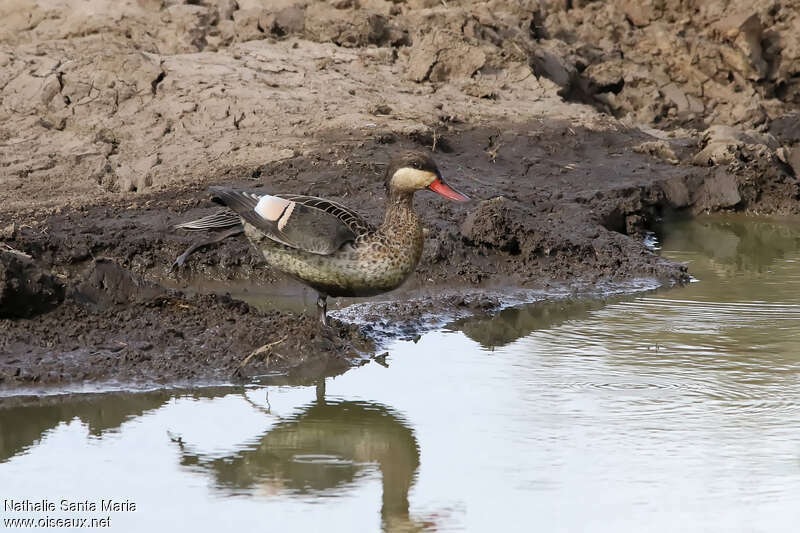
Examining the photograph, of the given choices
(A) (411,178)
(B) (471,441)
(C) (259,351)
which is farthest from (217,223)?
(B) (471,441)

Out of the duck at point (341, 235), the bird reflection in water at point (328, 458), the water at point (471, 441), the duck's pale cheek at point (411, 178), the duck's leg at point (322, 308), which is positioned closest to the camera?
the water at point (471, 441)

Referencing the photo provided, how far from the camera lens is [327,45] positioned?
12.1 m

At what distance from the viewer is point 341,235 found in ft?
22.0

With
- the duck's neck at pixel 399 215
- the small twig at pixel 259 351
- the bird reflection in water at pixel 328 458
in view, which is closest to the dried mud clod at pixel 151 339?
the small twig at pixel 259 351

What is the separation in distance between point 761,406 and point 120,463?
314 cm

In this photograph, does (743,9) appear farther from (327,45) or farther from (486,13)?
(327,45)

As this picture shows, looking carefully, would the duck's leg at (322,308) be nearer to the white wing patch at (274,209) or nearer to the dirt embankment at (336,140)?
the dirt embankment at (336,140)

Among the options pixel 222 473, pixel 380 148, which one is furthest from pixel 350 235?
pixel 380 148

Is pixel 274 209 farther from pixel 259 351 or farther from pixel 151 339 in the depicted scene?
pixel 151 339

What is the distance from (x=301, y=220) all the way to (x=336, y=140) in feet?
12.9

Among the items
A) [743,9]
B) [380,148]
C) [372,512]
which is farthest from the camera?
[743,9]

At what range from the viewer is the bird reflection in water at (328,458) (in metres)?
5.29

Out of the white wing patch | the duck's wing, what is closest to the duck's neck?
the duck's wing

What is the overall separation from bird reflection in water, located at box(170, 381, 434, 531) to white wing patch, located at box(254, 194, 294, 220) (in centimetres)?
102
